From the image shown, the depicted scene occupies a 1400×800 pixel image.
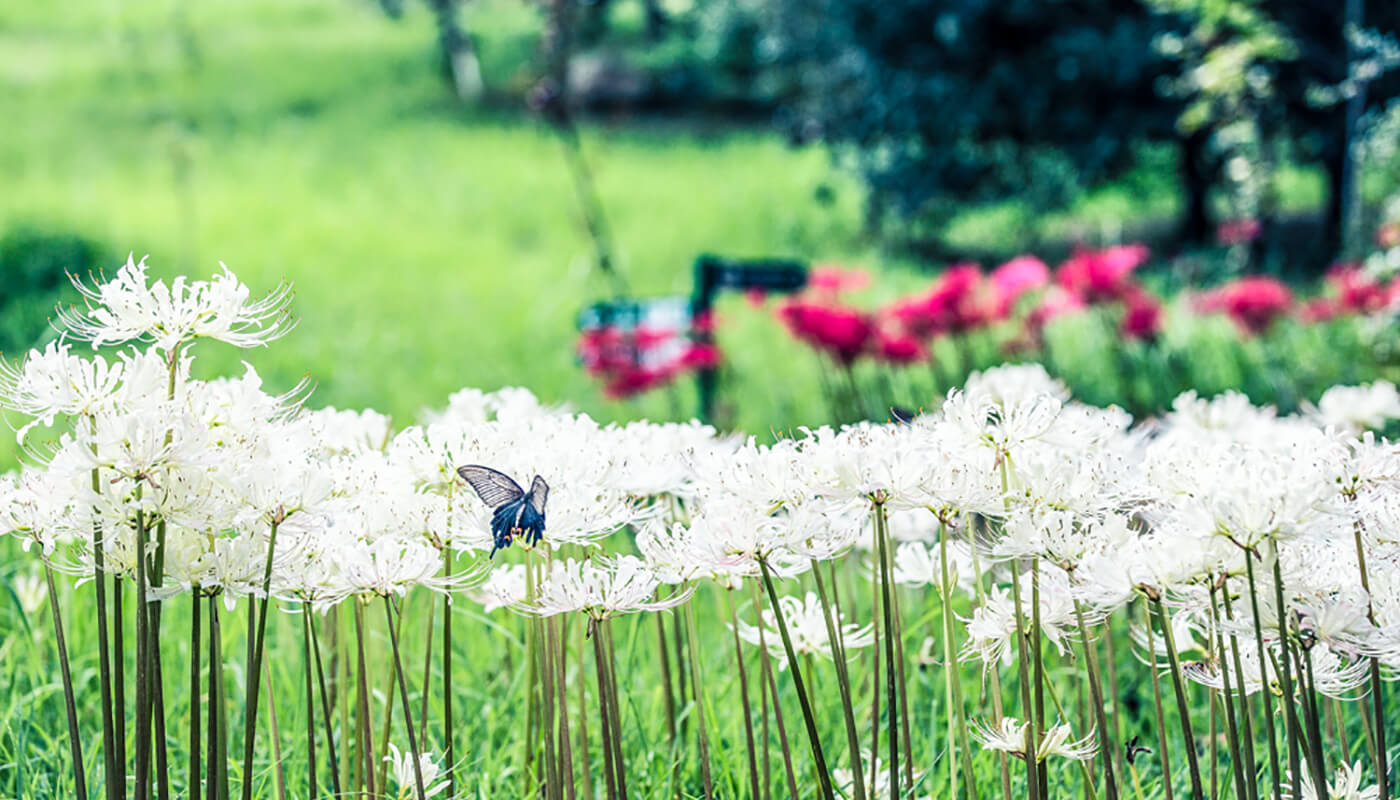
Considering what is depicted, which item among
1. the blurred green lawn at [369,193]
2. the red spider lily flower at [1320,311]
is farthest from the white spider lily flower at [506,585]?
the red spider lily flower at [1320,311]

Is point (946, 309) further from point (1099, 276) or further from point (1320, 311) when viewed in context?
point (1320, 311)

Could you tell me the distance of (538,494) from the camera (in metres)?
1.24

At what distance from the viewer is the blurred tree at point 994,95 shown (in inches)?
405

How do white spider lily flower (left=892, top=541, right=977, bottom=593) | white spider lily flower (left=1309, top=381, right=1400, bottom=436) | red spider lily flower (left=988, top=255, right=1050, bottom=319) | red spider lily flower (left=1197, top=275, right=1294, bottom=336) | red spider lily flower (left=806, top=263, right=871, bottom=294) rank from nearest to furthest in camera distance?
white spider lily flower (left=892, top=541, right=977, bottom=593) < white spider lily flower (left=1309, top=381, right=1400, bottom=436) < red spider lily flower (left=988, top=255, right=1050, bottom=319) < red spider lily flower (left=806, top=263, right=871, bottom=294) < red spider lily flower (left=1197, top=275, right=1294, bottom=336)

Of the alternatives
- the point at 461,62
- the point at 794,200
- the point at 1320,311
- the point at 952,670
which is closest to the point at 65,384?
the point at 952,670

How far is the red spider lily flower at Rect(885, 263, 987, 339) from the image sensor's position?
15.1 feet

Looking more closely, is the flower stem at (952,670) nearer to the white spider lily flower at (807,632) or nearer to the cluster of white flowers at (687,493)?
the cluster of white flowers at (687,493)

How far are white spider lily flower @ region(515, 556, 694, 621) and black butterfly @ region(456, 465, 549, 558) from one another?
6 cm

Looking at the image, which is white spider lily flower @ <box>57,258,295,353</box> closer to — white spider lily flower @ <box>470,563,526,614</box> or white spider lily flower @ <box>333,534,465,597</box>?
white spider lily flower @ <box>333,534,465,597</box>

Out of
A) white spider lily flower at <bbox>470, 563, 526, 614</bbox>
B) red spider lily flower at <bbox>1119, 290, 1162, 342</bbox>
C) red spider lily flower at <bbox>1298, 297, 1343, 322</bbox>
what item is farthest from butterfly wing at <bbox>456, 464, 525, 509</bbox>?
red spider lily flower at <bbox>1298, 297, 1343, 322</bbox>

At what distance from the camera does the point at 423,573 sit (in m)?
1.27

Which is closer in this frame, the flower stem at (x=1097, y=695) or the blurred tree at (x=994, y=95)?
the flower stem at (x=1097, y=695)

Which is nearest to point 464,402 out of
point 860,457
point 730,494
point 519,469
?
point 519,469

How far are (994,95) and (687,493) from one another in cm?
985
